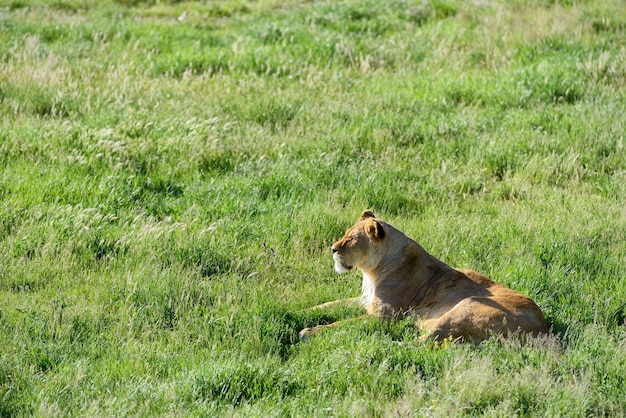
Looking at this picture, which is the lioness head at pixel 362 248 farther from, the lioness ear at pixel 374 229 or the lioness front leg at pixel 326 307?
the lioness front leg at pixel 326 307

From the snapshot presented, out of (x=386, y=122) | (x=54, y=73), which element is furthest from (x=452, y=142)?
(x=54, y=73)

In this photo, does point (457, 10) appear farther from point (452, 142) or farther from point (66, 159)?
point (66, 159)

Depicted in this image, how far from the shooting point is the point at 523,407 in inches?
214

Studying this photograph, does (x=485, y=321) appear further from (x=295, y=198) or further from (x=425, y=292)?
(x=295, y=198)

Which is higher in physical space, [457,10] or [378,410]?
[457,10]

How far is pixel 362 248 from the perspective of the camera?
7.21m

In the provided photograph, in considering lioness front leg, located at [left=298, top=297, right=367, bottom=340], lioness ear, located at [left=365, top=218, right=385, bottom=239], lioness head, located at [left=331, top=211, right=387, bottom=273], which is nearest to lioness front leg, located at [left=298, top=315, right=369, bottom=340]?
lioness front leg, located at [left=298, top=297, right=367, bottom=340]

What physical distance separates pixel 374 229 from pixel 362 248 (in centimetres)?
18

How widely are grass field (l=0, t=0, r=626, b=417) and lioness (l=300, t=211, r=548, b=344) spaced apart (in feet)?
0.63

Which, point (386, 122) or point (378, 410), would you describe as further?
point (386, 122)

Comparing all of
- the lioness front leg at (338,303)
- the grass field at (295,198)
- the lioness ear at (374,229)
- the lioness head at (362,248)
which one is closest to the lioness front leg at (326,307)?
the lioness front leg at (338,303)

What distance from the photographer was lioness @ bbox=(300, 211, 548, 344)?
20.9 ft

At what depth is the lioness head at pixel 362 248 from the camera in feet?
23.6

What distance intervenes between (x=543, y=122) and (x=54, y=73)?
21.6 ft
